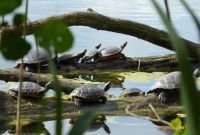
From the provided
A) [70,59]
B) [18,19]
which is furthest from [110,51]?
[18,19]

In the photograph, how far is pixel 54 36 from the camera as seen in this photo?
0.33m

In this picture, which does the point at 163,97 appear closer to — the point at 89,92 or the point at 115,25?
the point at 89,92

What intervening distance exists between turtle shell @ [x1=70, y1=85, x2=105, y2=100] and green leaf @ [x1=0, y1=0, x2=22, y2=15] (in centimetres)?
309

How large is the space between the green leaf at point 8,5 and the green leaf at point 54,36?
0.09 meters

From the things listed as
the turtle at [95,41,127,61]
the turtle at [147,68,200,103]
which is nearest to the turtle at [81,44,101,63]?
the turtle at [95,41,127,61]

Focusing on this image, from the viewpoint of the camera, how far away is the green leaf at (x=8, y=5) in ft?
1.39

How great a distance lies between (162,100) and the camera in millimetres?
3639

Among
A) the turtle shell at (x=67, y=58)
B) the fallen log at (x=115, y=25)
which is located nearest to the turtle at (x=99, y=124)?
the fallen log at (x=115, y=25)

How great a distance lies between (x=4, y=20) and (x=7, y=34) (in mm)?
51

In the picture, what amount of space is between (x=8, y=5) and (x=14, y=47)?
37mm

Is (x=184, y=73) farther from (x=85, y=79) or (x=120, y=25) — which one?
(x=85, y=79)

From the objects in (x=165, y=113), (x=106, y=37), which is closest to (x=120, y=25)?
(x=165, y=113)

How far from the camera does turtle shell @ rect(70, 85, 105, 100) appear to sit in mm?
3570

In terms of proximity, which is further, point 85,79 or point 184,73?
point 85,79
